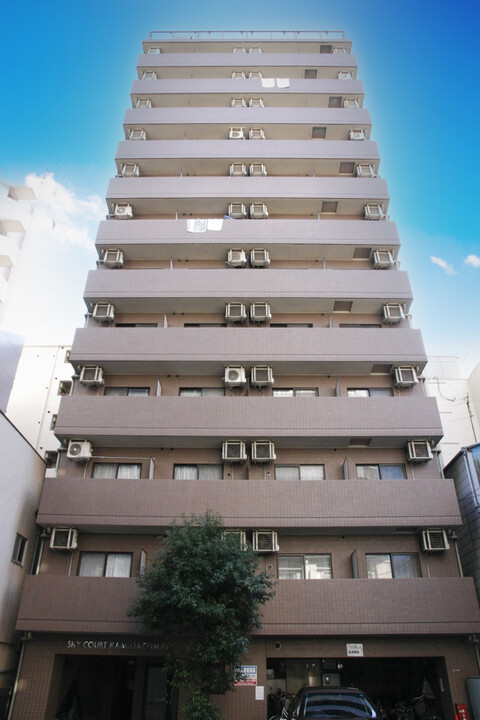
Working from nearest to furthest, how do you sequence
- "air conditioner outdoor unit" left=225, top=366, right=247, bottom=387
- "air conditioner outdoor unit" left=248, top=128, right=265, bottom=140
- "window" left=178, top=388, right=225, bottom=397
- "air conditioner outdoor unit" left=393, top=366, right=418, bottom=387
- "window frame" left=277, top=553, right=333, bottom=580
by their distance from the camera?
1. "window frame" left=277, top=553, right=333, bottom=580
2. "air conditioner outdoor unit" left=225, top=366, right=247, bottom=387
3. "air conditioner outdoor unit" left=393, top=366, right=418, bottom=387
4. "window" left=178, top=388, right=225, bottom=397
5. "air conditioner outdoor unit" left=248, top=128, right=265, bottom=140

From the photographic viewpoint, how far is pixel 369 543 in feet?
54.1

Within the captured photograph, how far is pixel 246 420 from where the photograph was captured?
57.0 feet

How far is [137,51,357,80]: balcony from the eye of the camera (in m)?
27.7

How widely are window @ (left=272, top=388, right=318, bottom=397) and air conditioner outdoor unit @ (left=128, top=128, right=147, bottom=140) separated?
46.8 ft

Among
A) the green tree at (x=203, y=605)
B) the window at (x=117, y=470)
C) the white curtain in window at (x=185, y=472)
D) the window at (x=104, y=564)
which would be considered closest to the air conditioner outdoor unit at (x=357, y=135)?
the white curtain in window at (x=185, y=472)

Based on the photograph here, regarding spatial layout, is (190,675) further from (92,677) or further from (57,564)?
(92,677)

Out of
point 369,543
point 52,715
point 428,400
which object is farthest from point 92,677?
point 428,400

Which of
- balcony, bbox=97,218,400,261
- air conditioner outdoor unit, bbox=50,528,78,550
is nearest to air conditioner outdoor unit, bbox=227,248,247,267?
balcony, bbox=97,218,400,261

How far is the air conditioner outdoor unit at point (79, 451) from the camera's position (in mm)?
17211

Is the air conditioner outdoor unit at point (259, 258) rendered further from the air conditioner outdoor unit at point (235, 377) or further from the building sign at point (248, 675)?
the building sign at point (248, 675)

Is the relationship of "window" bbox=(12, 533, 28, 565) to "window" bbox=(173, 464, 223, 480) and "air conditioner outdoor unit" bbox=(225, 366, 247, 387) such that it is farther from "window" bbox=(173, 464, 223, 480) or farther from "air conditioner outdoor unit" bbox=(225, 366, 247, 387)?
"air conditioner outdoor unit" bbox=(225, 366, 247, 387)

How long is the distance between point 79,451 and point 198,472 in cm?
395

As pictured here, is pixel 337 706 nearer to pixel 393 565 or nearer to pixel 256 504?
pixel 256 504

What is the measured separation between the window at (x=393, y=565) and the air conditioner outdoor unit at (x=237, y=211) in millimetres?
14134
